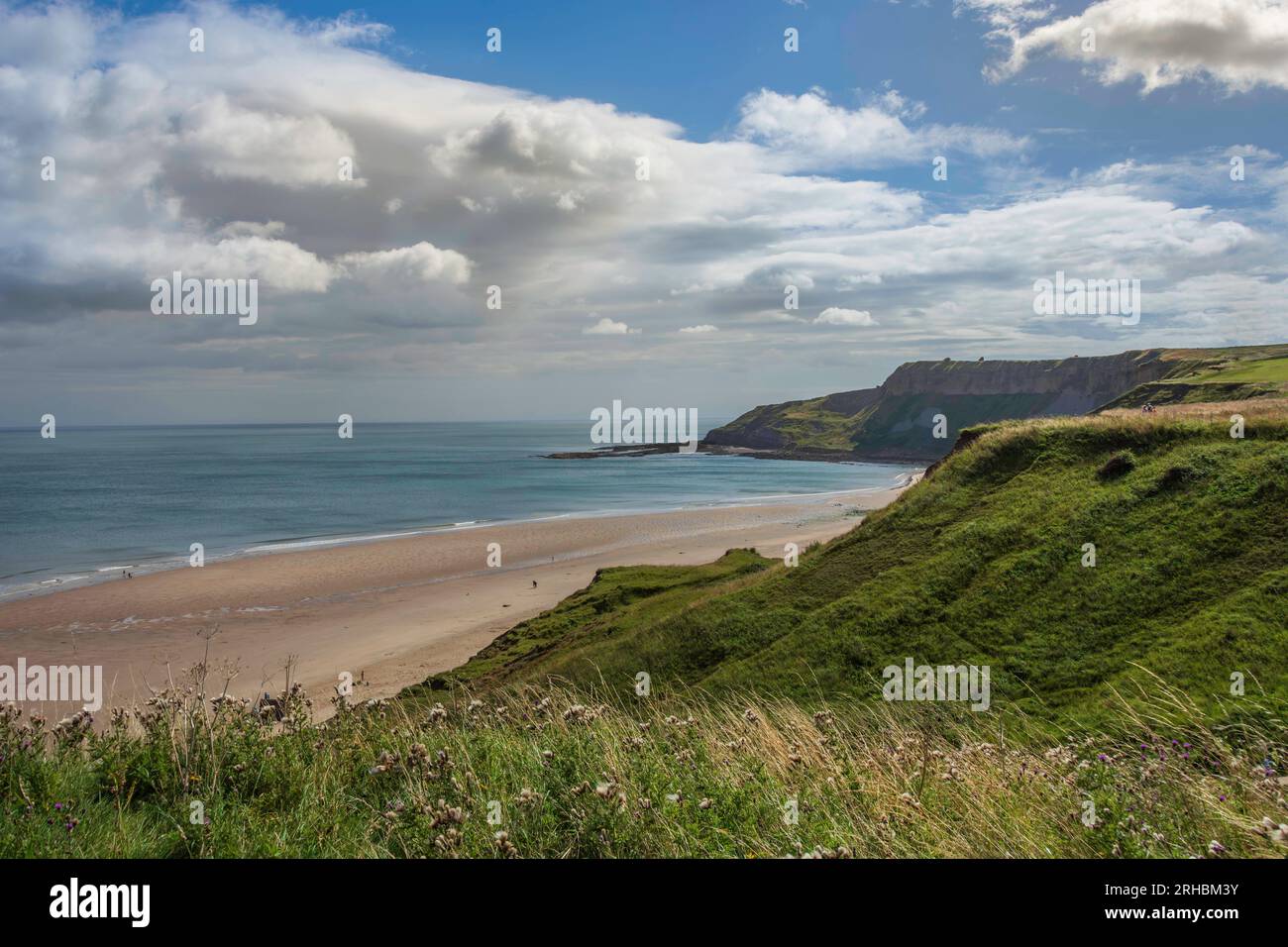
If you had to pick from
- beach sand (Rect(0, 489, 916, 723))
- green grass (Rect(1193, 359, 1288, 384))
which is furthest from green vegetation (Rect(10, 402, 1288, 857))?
green grass (Rect(1193, 359, 1288, 384))

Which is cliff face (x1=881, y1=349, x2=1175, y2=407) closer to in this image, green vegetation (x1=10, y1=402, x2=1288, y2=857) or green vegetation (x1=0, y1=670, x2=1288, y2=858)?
green vegetation (x1=10, y1=402, x2=1288, y2=857)

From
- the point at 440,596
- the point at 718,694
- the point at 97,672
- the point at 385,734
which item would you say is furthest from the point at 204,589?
the point at 385,734

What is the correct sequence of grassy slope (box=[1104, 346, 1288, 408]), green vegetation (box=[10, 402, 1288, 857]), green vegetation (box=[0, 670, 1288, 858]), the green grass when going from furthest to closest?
the green grass < grassy slope (box=[1104, 346, 1288, 408]) < green vegetation (box=[10, 402, 1288, 857]) < green vegetation (box=[0, 670, 1288, 858])

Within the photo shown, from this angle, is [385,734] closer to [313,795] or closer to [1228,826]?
[313,795]

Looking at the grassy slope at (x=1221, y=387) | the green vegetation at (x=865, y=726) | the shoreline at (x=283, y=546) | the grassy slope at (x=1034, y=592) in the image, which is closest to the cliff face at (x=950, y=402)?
the grassy slope at (x=1221, y=387)

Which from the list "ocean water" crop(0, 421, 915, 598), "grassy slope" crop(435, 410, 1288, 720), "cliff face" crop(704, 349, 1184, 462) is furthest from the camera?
"cliff face" crop(704, 349, 1184, 462)

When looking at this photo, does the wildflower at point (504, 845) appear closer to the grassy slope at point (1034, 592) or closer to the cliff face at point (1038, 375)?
the grassy slope at point (1034, 592)
